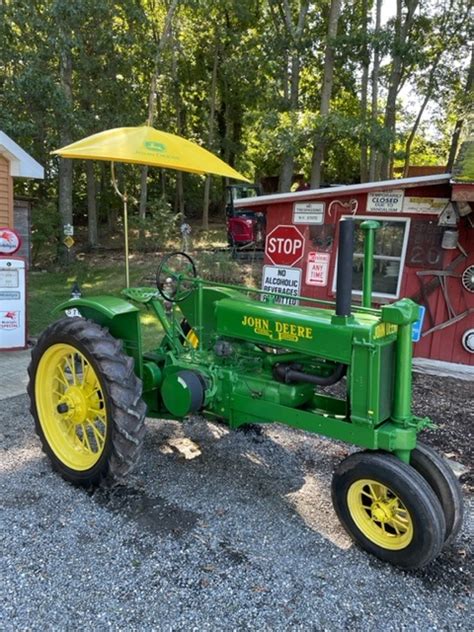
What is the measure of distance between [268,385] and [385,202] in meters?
4.14

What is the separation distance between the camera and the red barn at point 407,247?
585 cm

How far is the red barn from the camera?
19.2 feet

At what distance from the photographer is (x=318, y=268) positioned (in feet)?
22.4

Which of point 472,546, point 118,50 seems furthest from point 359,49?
point 472,546

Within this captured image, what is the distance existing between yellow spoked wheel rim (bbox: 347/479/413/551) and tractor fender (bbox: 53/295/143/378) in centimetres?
154

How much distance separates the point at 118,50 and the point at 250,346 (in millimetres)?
11846

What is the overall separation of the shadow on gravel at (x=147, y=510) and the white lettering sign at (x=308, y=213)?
473 centimetres

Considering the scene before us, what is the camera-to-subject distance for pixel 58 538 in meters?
2.58

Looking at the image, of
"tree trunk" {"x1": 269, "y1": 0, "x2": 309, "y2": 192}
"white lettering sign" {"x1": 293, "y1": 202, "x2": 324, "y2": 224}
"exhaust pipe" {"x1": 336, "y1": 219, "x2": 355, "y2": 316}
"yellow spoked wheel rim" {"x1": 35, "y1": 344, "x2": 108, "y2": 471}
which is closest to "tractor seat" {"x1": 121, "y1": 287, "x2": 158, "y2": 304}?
"yellow spoked wheel rim" {"x1": 35, "y1": 344, "x2": 108, "y2": 471}

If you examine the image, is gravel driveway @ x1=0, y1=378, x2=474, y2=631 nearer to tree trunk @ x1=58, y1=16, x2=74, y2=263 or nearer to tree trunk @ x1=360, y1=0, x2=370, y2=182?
tree trunk @ x1=360, y1=0, x2=370, y2=182

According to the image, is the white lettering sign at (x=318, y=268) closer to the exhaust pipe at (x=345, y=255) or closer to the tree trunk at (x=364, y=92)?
the exhaust pipe at (x=345, y=255)

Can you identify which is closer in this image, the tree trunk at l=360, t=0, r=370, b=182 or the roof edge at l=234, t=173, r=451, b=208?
the roof edge at l=234, t=173, r=451, b=208

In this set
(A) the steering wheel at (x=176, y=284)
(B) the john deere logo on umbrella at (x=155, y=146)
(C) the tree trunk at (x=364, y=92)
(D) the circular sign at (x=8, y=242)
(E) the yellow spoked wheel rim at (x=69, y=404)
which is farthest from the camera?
(C) the tree trunk at (x=364, y=92)

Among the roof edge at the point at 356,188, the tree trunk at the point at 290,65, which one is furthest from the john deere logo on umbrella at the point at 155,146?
the tree trunk at the point at 290,65
